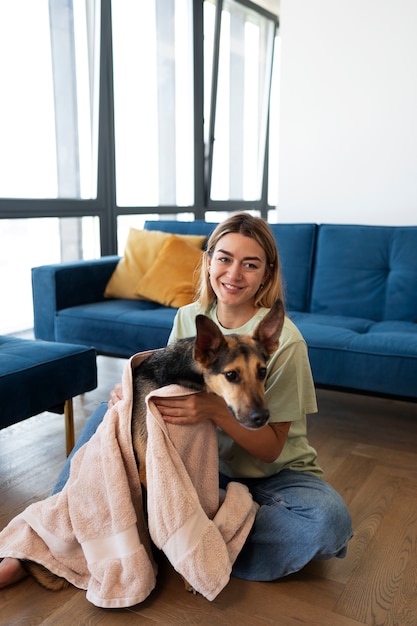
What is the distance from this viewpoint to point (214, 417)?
5.05 feet

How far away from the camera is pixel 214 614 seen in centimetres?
153

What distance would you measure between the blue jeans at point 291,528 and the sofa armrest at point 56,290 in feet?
6.34

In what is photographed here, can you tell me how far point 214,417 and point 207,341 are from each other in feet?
0.82

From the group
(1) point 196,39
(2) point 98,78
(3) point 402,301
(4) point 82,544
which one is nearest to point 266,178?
A: (1) point 196,39

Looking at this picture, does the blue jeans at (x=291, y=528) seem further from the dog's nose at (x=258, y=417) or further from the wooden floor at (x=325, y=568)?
the dog's nose at (x=258, y=417)

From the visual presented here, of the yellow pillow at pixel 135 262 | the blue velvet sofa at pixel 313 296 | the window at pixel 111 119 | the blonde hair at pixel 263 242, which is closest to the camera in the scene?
the blonde hair at pixel 263 242

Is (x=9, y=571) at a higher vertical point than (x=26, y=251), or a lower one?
lower

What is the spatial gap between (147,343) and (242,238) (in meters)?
1.47

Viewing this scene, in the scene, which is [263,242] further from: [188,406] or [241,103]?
[241,103]

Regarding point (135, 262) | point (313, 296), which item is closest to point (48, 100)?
point (135, 262)

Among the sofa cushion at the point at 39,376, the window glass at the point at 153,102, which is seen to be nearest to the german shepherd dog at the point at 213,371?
the sofa cushion at the point at 39,376

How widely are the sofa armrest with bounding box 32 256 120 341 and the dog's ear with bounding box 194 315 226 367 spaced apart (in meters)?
2.03

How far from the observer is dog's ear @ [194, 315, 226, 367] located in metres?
1.36

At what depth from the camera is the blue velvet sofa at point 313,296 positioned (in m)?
2.99
